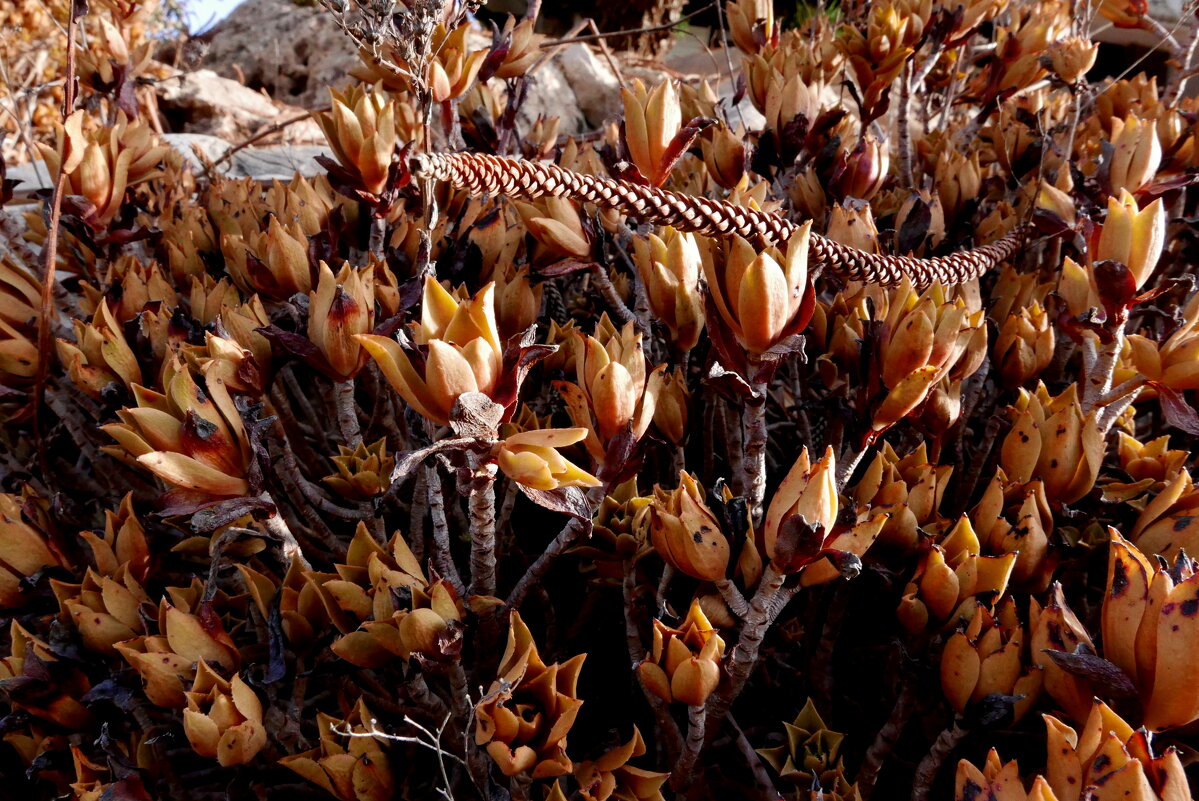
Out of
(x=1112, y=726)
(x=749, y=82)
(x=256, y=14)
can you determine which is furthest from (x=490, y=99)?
(x=256, y=14)

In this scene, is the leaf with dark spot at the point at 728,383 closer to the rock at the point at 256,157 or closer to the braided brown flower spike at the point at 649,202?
the braided brown flower spike at the point at 649,202

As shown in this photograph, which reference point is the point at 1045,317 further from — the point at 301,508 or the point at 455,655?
the point at 301,508

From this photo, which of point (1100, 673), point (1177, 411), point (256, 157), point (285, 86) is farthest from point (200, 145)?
point (1100, 673)

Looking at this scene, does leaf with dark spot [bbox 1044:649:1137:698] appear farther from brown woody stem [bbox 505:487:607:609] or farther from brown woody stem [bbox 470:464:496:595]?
brown woody stem [bbox 470:464:496:595]

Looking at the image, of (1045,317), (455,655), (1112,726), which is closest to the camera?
(1112,726)

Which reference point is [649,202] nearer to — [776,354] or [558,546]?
[776,354]

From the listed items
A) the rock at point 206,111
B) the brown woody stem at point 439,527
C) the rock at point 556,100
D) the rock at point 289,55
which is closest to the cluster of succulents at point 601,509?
the brown woody stem at point 439,527
